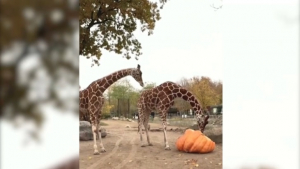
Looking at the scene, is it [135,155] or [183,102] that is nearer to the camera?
[135,155]

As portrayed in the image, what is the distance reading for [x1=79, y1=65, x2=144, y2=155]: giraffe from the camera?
1.25 meters

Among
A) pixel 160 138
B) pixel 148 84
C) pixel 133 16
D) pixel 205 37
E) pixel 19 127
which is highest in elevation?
pixel 133 16

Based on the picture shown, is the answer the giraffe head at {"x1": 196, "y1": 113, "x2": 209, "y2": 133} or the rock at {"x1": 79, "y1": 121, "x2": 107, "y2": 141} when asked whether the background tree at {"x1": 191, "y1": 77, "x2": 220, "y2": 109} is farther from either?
the rock at {"x1": 79, "y1": 121, "x2": 107, "y2": 141}

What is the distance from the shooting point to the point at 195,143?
4.00 ft

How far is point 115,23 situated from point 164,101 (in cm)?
44

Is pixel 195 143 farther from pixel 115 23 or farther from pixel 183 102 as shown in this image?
pixel 115 23

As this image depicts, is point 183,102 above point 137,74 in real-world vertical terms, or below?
below

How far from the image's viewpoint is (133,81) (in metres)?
1.30

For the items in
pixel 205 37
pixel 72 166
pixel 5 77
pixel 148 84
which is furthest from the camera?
pixel 148 84

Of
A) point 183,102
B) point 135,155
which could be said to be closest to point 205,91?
point 183,102

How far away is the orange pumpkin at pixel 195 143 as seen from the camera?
1.20 m

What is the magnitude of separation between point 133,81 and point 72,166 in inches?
30.1

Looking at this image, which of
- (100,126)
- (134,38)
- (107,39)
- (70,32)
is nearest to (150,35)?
(134,38)

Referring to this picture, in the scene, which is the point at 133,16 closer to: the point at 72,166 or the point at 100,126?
the point at 100,126
